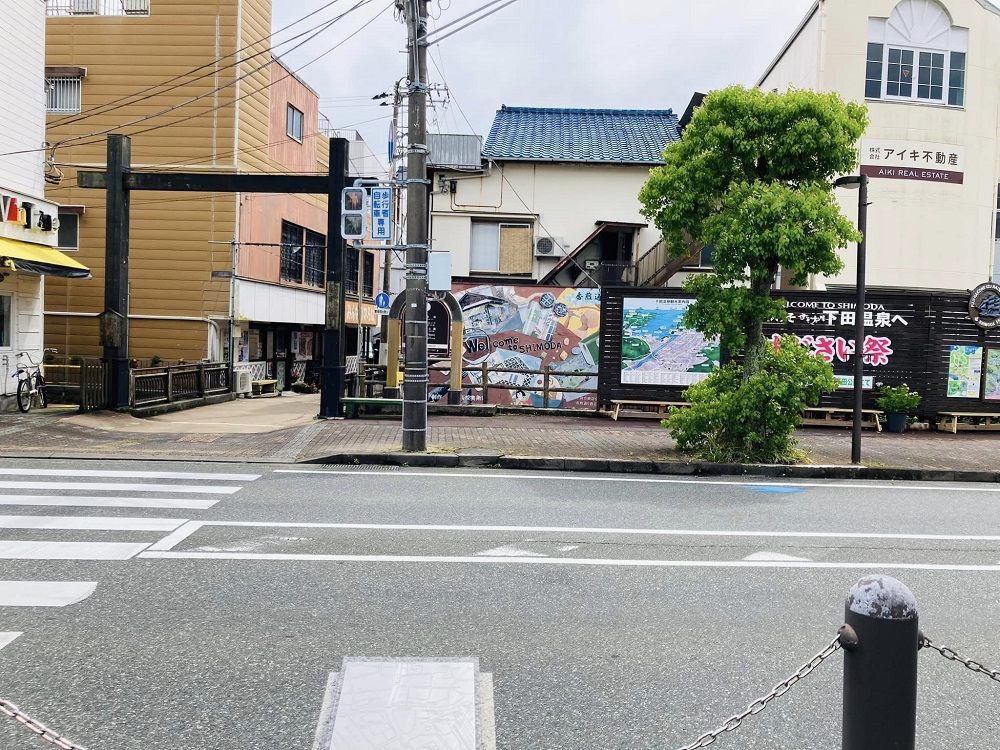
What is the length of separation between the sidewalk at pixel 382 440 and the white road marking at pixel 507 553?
5.31 meters

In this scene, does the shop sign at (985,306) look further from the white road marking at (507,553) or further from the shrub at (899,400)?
the white road marking at (507,553)

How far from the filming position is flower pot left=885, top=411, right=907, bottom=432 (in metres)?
17.7

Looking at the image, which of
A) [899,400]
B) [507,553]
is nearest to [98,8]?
[899,400]

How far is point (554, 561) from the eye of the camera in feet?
22.7

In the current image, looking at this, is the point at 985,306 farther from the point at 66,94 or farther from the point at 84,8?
the point at 84,8

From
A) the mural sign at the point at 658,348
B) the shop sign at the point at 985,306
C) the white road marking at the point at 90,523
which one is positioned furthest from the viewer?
the mural sign at the point at 658,348

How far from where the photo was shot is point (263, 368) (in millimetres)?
29344

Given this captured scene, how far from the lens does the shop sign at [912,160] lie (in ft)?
78.7

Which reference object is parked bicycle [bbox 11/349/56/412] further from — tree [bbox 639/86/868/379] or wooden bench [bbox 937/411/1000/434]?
wooden bench [bbox 937/411/1000/434]

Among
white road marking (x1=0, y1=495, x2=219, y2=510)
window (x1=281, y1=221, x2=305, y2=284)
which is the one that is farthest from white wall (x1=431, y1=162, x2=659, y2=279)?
white road marking (x1=0, y1=495, x2=219, y2=510)

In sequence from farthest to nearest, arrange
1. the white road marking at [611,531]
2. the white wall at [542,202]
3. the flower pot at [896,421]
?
the white wall at [542,202] → the flower pot at [896,421] → the white road marking at [611,531]

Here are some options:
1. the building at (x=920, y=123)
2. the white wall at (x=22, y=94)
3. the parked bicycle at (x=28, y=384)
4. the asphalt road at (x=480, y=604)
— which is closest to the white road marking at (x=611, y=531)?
the asphalt road at (x=480, y=604)

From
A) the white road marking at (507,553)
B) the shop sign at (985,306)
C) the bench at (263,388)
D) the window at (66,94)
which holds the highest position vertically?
the window at (66,94)

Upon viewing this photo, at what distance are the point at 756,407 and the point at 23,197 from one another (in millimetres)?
15803
